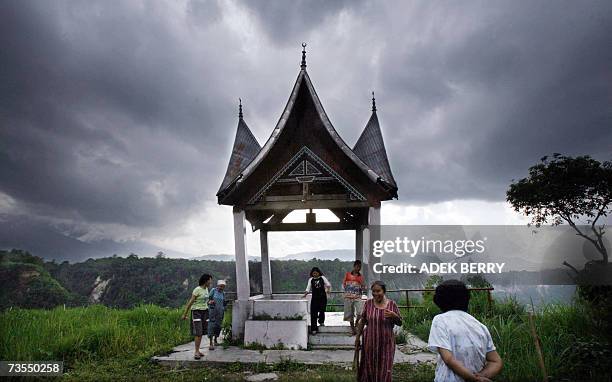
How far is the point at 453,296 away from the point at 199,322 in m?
6.01

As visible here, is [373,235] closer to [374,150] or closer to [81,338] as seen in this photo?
[374,150]

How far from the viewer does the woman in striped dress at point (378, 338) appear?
178 inches

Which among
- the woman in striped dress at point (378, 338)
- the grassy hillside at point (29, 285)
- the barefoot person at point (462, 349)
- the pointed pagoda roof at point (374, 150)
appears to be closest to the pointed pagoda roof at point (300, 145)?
the pointed pagoda roof at point (374, 150)

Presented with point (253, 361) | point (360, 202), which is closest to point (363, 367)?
point (253, 361)

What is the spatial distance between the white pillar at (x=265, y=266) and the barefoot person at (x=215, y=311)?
2.81 metres

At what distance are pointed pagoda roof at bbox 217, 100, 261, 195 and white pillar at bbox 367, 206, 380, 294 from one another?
317 cm

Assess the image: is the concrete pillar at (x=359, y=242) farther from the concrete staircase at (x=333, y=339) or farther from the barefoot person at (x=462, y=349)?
the barefoot person at (x=462, y=349)

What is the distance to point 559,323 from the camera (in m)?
7.40

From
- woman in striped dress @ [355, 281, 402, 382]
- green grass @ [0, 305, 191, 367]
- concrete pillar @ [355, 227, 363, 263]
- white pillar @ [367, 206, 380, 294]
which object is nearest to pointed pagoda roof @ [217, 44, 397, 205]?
white pillar @ [367, 206, 380, 294]

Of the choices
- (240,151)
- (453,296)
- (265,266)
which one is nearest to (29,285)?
(265,266)

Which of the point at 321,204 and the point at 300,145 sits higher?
the point at 300,145

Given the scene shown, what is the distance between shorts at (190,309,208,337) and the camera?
25.1 feet

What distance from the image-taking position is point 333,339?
8.70m

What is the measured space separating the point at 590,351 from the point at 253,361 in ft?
17.0
